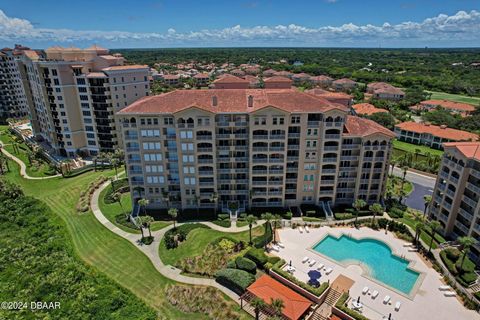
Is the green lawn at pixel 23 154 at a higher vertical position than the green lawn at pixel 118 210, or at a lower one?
lower

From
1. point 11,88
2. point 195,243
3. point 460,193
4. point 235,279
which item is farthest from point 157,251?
point 11,88

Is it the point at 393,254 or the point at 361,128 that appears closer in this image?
the point at 393,254

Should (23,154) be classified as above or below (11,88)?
below

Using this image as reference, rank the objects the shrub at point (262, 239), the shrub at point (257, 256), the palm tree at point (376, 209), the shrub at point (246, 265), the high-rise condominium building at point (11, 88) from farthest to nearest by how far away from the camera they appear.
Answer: the high-rise condominium building at point (11, 88)
the palm tree at point (376, 209)
the shrub at point (262, 239)
the shrub at point (257, 256)
the shrub at point (246, 265)

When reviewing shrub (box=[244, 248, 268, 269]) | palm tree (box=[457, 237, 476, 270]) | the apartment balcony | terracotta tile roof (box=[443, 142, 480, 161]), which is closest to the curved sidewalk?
shrub (box=[244, 248, 268, 269])

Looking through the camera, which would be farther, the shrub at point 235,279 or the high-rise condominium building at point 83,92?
the high-rise condominium building at point 83,92

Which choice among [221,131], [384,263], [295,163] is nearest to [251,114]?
[221,131]

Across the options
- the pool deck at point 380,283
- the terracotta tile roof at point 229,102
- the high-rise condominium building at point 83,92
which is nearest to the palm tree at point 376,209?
the pool deck at point 380,283

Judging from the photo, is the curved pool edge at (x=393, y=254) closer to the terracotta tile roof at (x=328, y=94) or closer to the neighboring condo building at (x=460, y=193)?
the neighboring condo building at (x=460, y=193)

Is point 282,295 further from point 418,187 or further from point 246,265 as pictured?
point 418,187
